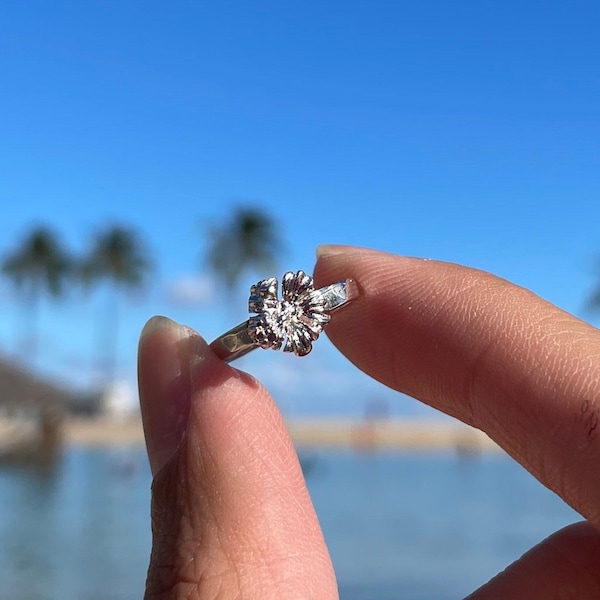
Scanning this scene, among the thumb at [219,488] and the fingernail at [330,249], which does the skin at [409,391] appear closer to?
the thumb at [219,488]

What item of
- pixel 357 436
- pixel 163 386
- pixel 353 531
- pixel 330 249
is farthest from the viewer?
pixel 357 436

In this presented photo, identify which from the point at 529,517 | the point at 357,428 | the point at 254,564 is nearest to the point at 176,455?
the point at 254,564

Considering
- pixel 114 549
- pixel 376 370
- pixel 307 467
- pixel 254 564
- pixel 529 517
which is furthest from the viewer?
pixel 307 467

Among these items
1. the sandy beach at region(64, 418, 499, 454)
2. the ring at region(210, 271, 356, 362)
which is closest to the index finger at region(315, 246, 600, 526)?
the ring at region(210, 271, 356, 362)

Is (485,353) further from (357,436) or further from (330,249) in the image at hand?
(357,436)

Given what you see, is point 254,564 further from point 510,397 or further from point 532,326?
point 532,326

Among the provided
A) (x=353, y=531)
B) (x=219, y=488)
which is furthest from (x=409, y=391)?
(x=353, y=531)

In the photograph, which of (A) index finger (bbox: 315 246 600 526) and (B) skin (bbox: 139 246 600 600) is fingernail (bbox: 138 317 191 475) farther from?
(A) index finger (bbox: 315 246 600 526)

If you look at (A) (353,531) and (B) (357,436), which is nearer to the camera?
(A) (353,531)
